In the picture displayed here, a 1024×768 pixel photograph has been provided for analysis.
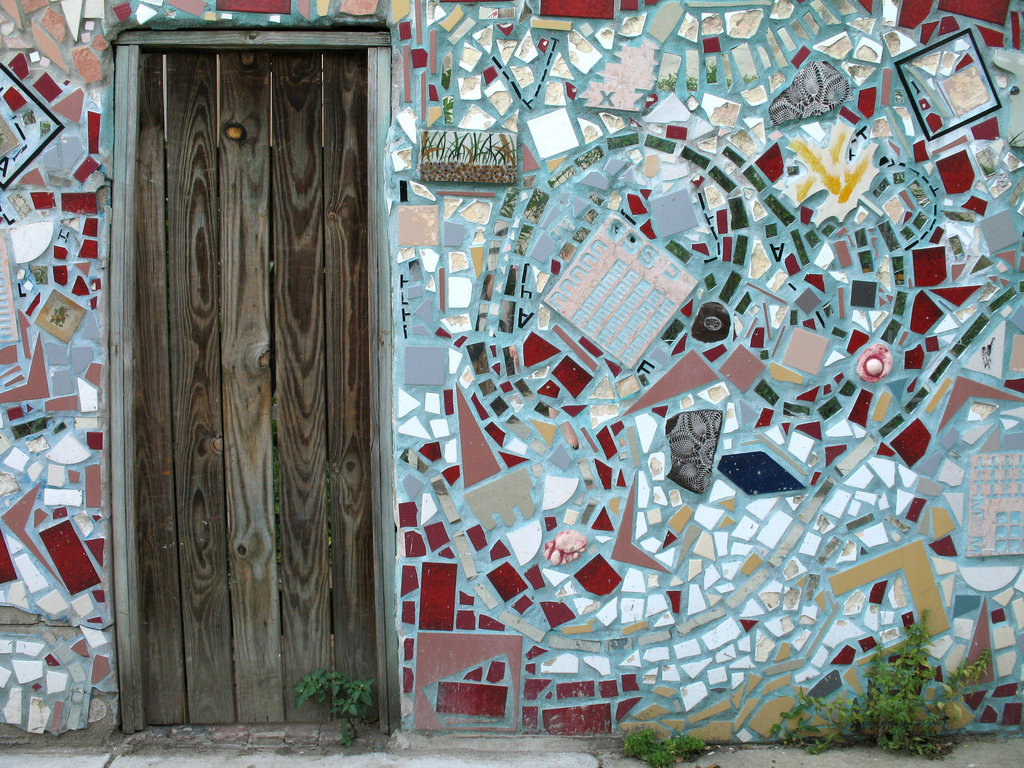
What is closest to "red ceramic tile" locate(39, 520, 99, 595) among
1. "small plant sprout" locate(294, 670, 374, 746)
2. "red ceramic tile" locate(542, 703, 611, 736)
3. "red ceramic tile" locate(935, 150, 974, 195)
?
"small plant sprout" locate(294, 670, 374, 746)

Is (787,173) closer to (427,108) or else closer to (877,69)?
(877,69)

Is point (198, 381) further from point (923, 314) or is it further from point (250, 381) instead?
point (923, 314)

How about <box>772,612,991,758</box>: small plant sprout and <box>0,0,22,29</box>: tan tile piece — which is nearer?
<box>0,0,22,29</box>: tan tile piece

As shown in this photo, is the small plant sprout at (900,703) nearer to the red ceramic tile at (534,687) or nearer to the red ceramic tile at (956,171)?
the red ceramic tile at (534,687)

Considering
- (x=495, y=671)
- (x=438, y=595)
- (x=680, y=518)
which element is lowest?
(x=495, y=671)

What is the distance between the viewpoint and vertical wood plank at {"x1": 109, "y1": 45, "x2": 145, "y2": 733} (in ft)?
7.24

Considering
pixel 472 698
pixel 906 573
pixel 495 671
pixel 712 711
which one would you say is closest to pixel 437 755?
pixel 472 698

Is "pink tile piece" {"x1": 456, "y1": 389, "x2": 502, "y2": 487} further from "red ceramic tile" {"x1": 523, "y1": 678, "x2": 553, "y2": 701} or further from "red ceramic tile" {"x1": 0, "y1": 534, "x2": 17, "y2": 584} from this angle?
"red ceramic tile" {"x1": 0, "y1": 534, "x2": 17, "y2": 584}

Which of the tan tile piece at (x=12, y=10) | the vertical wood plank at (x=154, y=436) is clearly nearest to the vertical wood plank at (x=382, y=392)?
Answer: the vertical wood plank at (x=154, y=436)

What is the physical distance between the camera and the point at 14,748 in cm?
229

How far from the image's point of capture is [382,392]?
2264 millimetres

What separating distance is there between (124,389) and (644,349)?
165cm

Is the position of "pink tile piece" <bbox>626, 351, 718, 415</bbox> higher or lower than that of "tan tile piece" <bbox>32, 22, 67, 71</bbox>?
lower

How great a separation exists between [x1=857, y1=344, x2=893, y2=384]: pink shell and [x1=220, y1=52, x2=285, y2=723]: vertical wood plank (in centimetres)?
191
